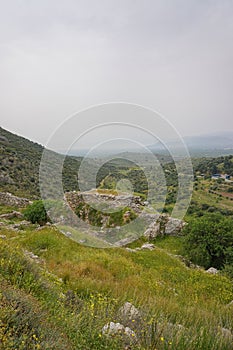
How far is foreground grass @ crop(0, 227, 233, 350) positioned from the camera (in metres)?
2.42

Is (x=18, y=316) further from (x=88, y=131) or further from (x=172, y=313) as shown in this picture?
(x=88, y=131)

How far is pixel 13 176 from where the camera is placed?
27719 millimetres

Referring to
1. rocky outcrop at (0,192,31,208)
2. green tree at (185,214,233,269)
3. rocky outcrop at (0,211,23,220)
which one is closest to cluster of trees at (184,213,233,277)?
green tree at (185,214,233,269)

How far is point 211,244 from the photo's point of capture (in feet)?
30.2

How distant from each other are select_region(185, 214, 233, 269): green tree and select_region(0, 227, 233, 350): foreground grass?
2.45 metres

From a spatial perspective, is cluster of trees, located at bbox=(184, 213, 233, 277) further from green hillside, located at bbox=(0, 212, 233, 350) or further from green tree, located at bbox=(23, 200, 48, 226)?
green tree, located at bbox=(23, 200, 48, 226)

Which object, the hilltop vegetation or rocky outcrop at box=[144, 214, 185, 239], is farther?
rocky outcrop at box=[144, 214, 185, 239]

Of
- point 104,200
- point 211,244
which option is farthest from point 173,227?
point 104,200

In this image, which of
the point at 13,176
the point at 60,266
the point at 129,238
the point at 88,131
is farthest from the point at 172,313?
the point at 13,176

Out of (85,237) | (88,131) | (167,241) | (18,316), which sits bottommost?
(167,241)

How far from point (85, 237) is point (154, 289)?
519cm

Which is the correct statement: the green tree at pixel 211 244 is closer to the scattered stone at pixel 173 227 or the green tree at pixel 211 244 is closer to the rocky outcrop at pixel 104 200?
the scattered stone at pixel 173 227

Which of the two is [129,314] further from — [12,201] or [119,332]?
[12,201]

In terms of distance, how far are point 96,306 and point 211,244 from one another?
694 cm
